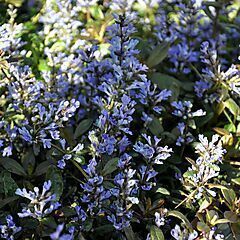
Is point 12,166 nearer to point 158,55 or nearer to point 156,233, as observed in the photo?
point 156,233

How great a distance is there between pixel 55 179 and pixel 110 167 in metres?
0.20

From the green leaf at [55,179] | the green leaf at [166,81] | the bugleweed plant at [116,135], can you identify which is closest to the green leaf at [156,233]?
the bugleweed plant at [116,135]

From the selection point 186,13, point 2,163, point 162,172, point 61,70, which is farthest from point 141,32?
point 2,163

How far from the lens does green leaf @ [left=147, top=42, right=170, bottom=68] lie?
8.33 feet

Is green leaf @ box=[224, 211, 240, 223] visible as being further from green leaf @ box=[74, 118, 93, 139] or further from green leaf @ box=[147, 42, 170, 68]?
green leaf @ box=[147, 42, 170, 68]

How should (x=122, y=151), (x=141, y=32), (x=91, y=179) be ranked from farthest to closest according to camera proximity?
(x=141, y=32) → (x=122, y=151) → (x=91, y=179)

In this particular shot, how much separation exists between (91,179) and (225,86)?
813 millimetres

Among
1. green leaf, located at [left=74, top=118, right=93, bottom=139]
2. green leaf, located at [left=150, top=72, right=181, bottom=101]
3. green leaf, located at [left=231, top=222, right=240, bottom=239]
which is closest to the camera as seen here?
green leaf, located at [left=231, top=222, right=240, bottom=239]

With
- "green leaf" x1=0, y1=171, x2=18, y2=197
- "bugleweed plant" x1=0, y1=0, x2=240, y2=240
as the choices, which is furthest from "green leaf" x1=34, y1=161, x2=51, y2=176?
"green leaf" x1=0, y1=171, x2=18, y2=197

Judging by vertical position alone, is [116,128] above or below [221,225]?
above

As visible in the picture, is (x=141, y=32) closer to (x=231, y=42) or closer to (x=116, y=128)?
(x=231, y=42)

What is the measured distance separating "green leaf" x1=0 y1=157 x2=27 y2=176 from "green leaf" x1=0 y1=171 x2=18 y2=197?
0.19ft

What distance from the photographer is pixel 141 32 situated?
9.98ft

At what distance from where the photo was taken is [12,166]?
6.64 ft
